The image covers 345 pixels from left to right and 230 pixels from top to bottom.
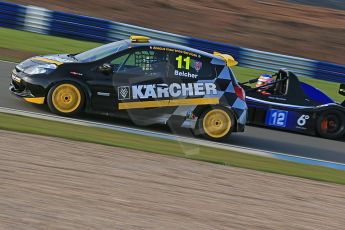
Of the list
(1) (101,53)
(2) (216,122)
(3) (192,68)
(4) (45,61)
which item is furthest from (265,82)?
(4) (45,61)

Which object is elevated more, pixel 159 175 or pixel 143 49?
pixel 143 49

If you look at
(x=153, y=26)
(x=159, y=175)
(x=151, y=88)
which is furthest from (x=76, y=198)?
(x=153, y=26)

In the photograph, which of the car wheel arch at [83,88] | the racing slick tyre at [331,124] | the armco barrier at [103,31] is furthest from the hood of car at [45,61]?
the armco barrier at [103,31]

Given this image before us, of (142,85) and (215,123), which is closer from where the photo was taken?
(142,85)

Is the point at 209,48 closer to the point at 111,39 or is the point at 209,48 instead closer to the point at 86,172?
the point at 111,39

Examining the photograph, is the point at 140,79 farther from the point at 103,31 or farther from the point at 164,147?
the point at 103,31

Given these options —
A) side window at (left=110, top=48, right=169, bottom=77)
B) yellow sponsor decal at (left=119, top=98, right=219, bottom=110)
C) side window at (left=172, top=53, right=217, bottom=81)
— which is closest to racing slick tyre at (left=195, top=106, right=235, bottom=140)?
yellow sponsor decal at (left=119, top=98, right=219, bottom=110)

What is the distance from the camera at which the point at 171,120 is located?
11.0 m

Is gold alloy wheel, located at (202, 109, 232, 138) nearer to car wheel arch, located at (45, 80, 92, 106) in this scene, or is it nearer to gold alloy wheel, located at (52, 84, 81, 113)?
car wheel arch, located at (45, 80, 92, 106)

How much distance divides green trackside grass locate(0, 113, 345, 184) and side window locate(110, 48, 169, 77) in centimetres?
110

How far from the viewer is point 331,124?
520 inches

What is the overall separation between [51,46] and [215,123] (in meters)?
7.69

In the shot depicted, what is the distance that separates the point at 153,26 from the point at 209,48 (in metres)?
4.92

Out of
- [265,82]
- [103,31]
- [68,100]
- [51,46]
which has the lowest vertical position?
[68,100]
